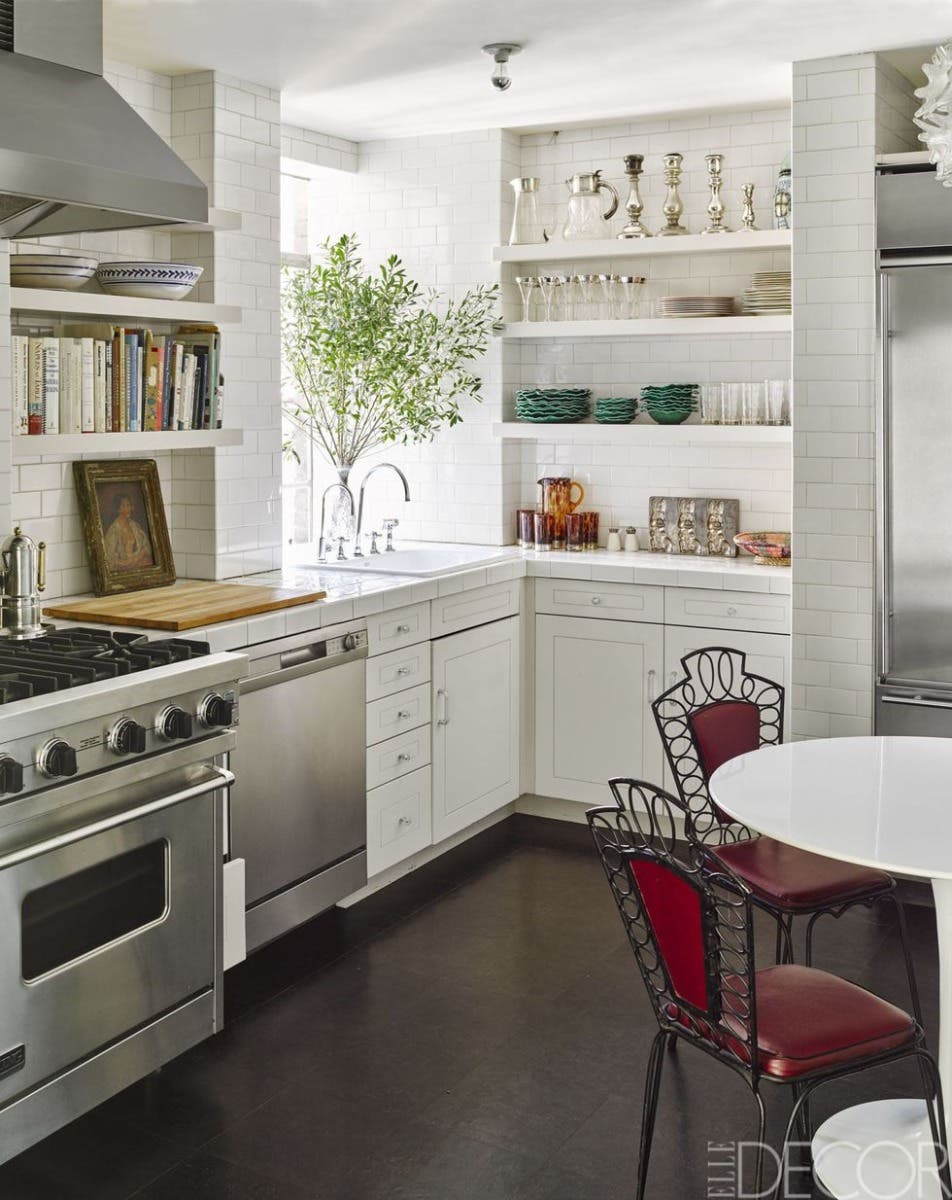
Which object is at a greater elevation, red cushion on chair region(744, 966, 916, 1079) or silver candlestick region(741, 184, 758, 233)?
silver candlestick region(741, 184, 758, 233)

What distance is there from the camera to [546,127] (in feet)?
17.6

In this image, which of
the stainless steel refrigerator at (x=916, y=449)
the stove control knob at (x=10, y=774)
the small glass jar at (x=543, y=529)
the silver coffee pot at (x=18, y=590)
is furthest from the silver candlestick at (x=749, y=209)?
the stove control knob at (x=10, y=774)

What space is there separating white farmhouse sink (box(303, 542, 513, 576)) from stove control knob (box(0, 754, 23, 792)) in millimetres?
2334

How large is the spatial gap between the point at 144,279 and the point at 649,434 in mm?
2076

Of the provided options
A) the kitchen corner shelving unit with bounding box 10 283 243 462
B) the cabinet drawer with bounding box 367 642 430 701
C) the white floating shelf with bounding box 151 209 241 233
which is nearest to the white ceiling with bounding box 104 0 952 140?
the white floating shelf with bounding box 151 209 241 233

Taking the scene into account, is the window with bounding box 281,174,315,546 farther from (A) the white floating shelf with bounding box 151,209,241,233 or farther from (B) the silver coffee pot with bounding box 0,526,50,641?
(B) the silver coffee pot with bounding box 0,526,50,641

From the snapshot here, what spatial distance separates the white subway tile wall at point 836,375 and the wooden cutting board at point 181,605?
1714 mm

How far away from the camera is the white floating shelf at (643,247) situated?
480 cm

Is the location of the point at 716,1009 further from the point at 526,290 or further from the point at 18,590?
the point at 526,290

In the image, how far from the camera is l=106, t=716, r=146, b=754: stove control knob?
279 centimetres

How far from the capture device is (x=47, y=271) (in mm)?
3691

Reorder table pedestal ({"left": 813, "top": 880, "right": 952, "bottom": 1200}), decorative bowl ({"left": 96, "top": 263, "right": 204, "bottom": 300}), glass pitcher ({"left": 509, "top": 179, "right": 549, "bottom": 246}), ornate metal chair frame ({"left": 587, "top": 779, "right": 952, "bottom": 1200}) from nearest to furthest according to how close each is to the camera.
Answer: ornate metal chair frame ({"left": 587, "top": 779, "right": 952, "bottom": 1200}) → table pedestal ({"left": 813, "top": 880, "right": 952, "bottom": 1200}) → decorative bowl ({"left": 96, "top": 263, "right": 204, "bottom": 300}) → glass pitcher ({"left": 509, "top": 179, "right": 549, "bottom": 246})

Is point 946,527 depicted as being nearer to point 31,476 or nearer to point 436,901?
point 436,901

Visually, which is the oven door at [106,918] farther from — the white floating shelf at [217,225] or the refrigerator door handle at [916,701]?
the refrigerator door handle at [916,701]
